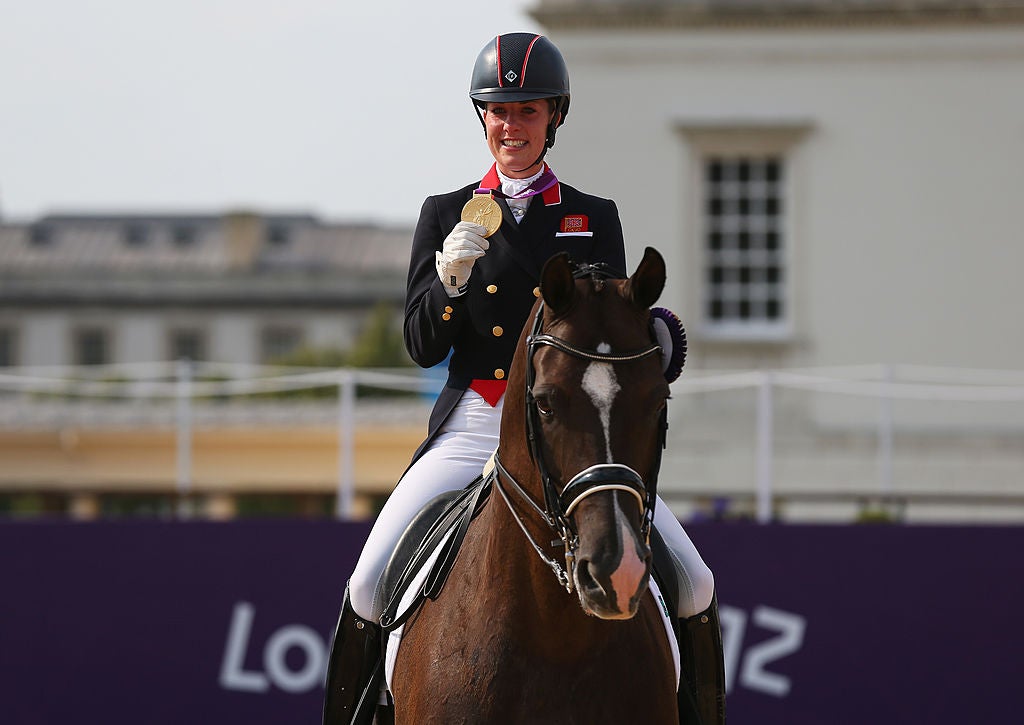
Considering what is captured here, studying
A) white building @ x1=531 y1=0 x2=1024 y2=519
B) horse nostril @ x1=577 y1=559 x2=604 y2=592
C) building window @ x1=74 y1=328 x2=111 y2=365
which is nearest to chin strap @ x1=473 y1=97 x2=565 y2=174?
horse nostril @ x1=577 y1=559 x2=604 y2=592

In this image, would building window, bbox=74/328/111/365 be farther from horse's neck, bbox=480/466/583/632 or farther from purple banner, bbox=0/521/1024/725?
horse's neck, bbox=480/466/583/632

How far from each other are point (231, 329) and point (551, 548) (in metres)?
76.3

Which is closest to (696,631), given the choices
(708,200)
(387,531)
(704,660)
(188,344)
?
(704,660)

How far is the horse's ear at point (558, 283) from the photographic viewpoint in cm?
338

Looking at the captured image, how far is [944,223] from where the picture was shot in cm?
1989

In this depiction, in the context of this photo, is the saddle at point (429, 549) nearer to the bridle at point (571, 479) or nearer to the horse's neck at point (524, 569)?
the horse's neck at point (524, 569)

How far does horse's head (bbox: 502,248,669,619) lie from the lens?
3156 millimetres

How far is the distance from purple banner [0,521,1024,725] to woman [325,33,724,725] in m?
5.46

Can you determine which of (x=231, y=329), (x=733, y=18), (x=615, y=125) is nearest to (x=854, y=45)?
(x=733, y=18)

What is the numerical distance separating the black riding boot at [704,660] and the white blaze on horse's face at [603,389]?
47.3 inches

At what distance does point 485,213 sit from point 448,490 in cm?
84

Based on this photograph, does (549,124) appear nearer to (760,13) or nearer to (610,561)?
(610,561)

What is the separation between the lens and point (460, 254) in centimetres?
388

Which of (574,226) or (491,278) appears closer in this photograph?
(491,278)
